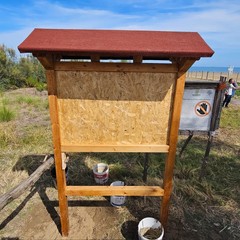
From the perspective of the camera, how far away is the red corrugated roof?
211 cm

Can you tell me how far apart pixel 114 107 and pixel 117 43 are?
0.80m

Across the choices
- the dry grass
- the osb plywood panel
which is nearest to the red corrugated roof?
the osb plywood panel

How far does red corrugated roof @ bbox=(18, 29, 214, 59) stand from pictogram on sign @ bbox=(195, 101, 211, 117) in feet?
6.10

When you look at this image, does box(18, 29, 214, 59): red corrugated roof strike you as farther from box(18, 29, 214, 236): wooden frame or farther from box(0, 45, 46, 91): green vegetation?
box(0, 45, 46, 91): green vegetation

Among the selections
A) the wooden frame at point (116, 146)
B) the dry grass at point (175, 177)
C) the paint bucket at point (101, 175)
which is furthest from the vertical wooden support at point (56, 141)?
the paint bucket at point (101, 175)

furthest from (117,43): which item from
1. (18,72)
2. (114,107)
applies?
(18,72)

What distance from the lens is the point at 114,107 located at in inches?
108

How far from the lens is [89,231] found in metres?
3.49

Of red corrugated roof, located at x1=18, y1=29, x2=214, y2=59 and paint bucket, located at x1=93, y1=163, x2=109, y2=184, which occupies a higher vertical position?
red corrugated roof, located at x1=18, y1=29, x2=214, y2=59

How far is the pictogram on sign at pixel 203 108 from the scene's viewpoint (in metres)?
4.14

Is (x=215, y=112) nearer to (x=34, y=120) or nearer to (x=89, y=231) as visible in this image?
(x=89, y=231)

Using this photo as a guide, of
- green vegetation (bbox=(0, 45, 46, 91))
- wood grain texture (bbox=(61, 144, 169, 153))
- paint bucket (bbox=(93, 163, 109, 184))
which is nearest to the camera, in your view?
wood grain texture (bbox=(61, 144, 169, 153))

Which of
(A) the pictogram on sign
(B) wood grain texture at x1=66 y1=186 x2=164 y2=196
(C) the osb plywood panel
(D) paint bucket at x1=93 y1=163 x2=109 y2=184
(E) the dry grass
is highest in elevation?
(C) the osb plywood panel

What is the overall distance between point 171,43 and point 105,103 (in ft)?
3.34
